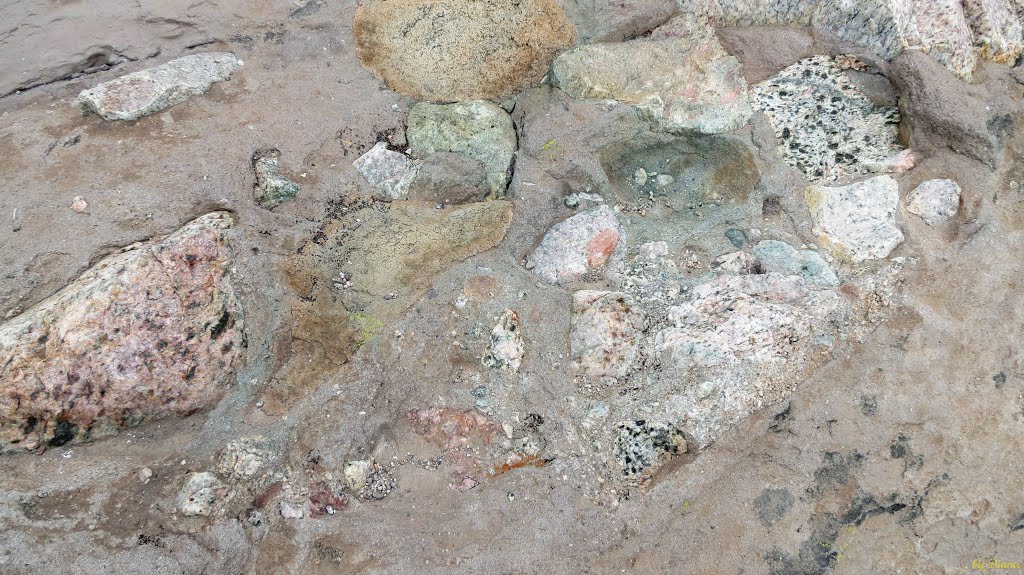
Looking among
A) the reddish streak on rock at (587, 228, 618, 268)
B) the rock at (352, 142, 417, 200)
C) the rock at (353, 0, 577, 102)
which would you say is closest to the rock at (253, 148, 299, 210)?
the rock at (352, 142, 417, 200)

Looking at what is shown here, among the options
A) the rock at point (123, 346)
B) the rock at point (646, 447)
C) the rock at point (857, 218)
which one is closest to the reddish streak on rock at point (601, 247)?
the rock at point (646, 447)

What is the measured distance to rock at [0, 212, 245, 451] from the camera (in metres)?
2.69

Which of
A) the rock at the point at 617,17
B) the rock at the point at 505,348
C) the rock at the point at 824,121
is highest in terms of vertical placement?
the rock at the point at 617,17

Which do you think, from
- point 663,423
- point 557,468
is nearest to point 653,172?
point 663,423

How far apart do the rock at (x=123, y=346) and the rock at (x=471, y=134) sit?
1187 millimetres

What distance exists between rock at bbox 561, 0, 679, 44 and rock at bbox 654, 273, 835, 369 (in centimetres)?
155

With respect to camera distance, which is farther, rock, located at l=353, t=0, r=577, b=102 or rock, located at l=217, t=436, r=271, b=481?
rock, located at l=353, t=0, r=577, b=102

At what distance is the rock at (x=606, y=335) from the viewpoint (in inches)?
117

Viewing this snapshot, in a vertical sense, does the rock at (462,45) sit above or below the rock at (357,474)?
above

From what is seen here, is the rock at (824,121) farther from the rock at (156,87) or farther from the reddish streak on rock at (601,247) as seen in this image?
the rock at (156,87)

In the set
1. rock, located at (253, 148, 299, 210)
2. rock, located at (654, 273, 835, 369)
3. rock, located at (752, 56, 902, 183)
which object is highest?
rock, located at (752, 56, 902, 183)

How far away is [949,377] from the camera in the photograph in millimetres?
2814

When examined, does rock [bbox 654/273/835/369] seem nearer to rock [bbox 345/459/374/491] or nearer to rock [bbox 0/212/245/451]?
rock [bbox 345/459/374/491]

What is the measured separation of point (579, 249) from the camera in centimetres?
321
